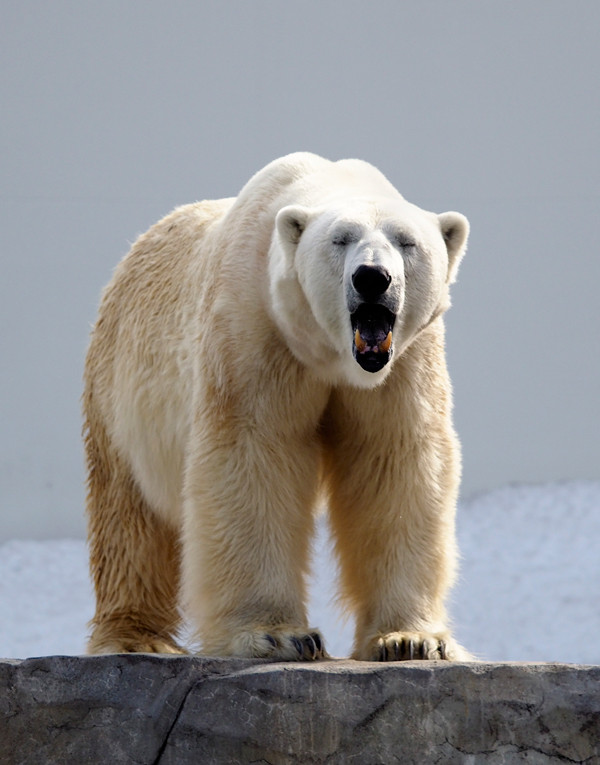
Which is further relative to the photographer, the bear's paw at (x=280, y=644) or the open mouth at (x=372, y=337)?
the bear's paw at (x=280, y=644)

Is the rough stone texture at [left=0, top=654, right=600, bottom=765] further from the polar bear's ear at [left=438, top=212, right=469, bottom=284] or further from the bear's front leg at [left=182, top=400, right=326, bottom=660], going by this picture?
the polar bear's ear at [left=438, top=212, right=469, bottom=284]

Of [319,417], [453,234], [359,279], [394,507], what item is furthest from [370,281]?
[394,507]

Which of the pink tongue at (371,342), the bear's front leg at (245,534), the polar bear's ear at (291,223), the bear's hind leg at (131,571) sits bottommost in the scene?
the bear's hind leg at (131,571)

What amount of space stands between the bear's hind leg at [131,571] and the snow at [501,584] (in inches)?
186

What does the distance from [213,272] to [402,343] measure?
0.70m

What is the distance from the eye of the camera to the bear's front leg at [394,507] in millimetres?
3412

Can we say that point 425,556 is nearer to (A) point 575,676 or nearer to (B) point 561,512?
(A) point 575,676

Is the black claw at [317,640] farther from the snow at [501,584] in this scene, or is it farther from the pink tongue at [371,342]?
the snow at [501,584]

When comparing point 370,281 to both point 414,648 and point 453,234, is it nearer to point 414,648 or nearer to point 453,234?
point 453,234

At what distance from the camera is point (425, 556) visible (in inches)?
137

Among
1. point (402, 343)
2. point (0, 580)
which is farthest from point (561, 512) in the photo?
point (402, 343)

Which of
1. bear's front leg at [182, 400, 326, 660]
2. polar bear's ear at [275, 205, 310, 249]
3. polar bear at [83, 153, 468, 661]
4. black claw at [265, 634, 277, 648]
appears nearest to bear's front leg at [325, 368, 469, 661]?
polar bear at [83, 153, 468, 661]

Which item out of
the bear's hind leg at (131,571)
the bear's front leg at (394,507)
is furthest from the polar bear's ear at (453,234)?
the bear's hind leg at (131,571)

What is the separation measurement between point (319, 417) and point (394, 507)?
29cm
